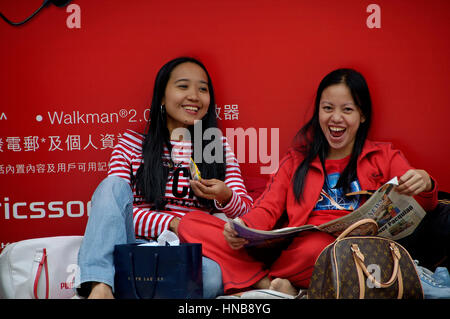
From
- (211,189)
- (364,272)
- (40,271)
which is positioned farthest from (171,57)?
(364,272)

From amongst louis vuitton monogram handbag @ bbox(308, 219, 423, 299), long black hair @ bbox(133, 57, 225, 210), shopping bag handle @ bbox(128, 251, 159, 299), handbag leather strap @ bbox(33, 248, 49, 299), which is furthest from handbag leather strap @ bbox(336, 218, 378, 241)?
handbag leather strap @ bbox(33, 248, 49, 299)

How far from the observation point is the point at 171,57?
247cm

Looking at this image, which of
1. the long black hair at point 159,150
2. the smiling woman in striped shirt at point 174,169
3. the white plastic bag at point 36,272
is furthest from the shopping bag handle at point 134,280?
the long black hair at point 159,150

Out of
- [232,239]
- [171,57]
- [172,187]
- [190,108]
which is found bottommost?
[232,239]

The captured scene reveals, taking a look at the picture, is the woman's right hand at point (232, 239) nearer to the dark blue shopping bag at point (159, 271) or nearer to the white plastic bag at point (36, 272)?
the dark blue shopping bag at point (159, 271)

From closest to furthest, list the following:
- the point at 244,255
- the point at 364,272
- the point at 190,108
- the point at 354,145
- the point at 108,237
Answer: the point at 364,272 < the point at 108,237 < the point at 244,255 < the point at 354,145 < the point at 190,108

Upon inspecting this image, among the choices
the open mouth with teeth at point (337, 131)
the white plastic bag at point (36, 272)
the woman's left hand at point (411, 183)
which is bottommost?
the white plastic bag at point (36, 272)

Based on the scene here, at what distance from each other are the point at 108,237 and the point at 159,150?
64 cm

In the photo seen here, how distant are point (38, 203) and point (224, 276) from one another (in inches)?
49.6

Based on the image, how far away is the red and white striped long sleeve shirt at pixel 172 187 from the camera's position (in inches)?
78.7

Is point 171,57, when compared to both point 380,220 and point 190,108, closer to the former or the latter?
point 190,108

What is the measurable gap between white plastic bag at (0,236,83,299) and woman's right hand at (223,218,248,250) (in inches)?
23.3

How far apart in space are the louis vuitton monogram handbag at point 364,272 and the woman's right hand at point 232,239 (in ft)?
1.08
